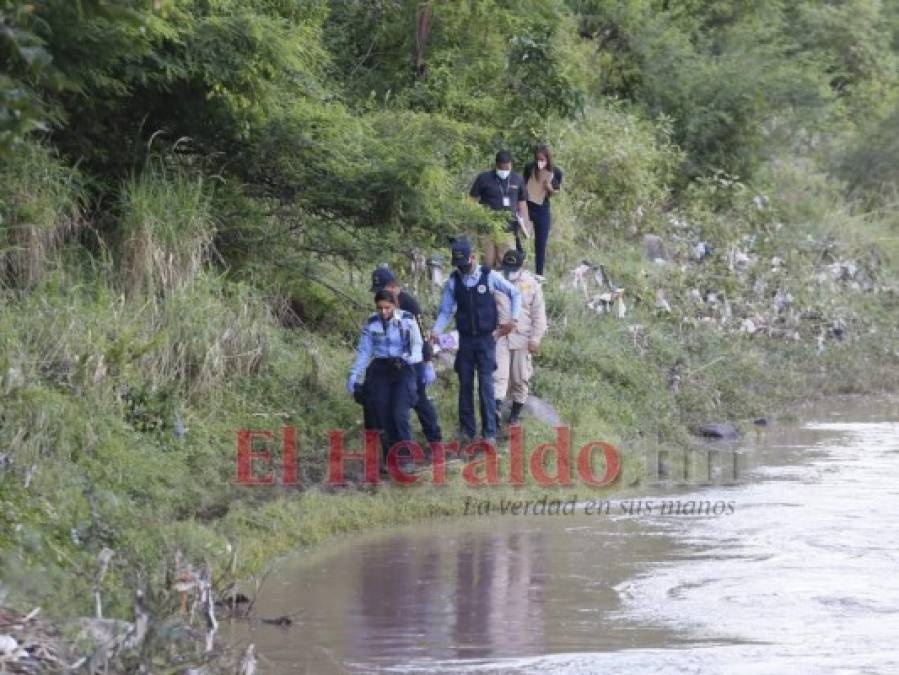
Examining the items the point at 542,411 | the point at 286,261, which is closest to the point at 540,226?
the point at 542,411

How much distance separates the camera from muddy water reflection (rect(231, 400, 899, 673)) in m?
9.09

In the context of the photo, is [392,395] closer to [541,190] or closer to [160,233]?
[160,233]

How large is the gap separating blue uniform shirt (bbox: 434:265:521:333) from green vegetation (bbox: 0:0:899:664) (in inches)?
47.6

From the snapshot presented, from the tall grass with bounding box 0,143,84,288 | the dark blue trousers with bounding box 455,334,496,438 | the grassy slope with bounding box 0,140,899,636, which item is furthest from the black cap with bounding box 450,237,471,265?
the tall grass with bounding box 0,143,84,288

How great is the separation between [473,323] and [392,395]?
1.10 meters

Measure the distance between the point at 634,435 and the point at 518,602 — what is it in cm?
663

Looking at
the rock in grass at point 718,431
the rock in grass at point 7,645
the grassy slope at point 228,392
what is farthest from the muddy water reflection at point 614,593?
the rock in grass at point 718,431

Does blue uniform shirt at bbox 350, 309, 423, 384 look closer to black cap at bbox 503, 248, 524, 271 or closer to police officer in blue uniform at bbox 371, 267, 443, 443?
police officer in blue uniform at bbox 371, 267, 443, 443

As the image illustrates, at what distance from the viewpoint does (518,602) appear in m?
Answer: 10.5

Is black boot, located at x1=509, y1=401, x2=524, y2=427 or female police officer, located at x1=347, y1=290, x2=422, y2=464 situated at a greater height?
female police officer, located at x1=347, y1=290, x2=422, y2=464

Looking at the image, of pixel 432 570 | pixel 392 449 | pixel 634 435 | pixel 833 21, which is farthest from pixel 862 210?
pixel 432 570

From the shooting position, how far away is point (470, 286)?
14125 mm

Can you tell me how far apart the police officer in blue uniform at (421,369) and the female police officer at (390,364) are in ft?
0.56

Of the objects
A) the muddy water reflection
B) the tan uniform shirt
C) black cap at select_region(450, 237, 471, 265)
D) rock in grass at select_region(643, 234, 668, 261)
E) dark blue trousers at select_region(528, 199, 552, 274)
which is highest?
rock in grass at select_region(643, 234, 668, 261)
